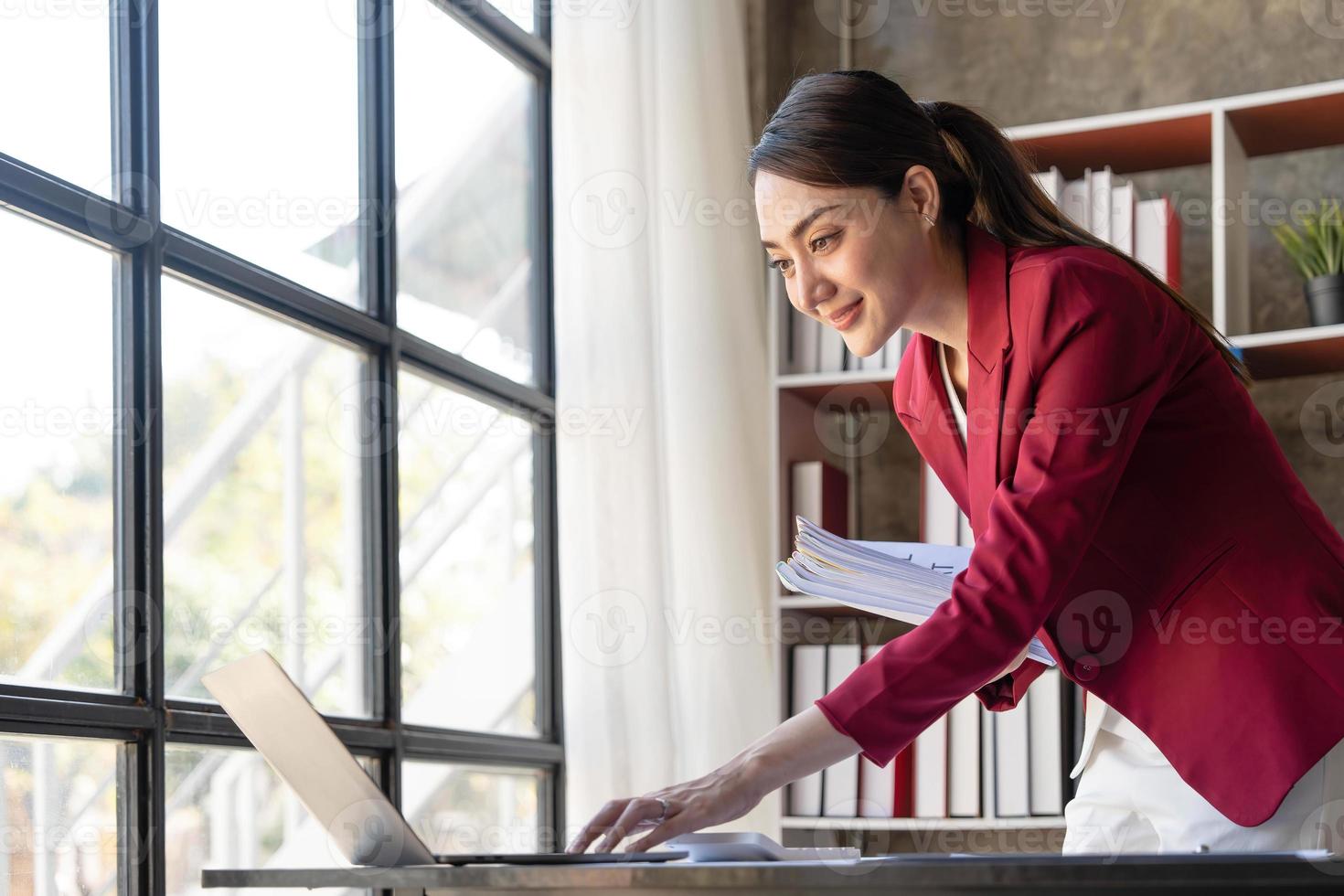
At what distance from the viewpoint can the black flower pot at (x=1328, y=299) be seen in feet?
8.16

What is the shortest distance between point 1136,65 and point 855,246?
1.93 meters

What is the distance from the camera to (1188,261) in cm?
288

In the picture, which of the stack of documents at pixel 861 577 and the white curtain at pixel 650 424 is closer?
the stack of documents at pixel 861 577

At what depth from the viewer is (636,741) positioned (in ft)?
8.18

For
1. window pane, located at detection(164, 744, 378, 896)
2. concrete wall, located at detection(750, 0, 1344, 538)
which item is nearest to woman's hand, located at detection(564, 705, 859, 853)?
window pane, located at detection(164, 744, 378, 896)

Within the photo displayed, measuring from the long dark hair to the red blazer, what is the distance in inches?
3.3

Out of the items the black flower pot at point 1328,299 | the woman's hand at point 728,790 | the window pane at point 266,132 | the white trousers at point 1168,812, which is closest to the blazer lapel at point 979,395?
the white trousers at point 1168,812

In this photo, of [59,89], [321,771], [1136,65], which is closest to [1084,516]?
[321,771]

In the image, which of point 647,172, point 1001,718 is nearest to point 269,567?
point 647,172

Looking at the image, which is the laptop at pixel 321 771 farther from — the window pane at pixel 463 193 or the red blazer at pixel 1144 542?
the window pane at pixel 463 193

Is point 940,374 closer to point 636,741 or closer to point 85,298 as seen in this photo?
point 85,298

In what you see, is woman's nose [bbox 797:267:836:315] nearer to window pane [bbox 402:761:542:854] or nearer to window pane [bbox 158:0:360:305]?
window pane [bbox 158:0:360:305]

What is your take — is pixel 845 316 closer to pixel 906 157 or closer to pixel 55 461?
pixel 906 157

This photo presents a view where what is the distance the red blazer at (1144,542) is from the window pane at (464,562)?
1.31 metres
